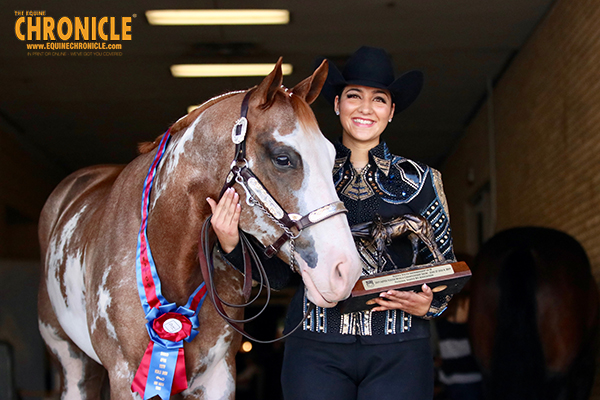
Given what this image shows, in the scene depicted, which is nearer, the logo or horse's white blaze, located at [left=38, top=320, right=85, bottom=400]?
horse's white blaze, located at [left=38, top=320, right=85, bottom=400]

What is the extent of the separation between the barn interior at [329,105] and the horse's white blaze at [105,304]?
2.47 metres

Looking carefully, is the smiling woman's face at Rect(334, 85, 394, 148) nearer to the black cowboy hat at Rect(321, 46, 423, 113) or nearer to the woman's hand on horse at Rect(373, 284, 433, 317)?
the black cowboy hat at Rect(321, 46, 423, 113)

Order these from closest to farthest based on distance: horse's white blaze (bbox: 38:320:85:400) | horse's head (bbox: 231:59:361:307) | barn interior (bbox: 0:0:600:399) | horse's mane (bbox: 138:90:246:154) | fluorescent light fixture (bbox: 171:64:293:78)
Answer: horse's head (bbox: 231:59:361:307)
horse's mane (bbox: 138:90:246:154)
horse's white blaze (bbox: 38:320:85:400)
barn interior (bbox: 0:0:600:399)
fluorescent light fixture (bbox: 171:64:293:78)

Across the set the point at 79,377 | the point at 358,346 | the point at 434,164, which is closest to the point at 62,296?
the point at 79,377

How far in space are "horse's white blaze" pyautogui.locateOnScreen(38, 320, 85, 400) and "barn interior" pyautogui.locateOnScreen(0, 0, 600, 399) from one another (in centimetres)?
202

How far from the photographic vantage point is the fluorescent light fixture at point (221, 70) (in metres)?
7.11

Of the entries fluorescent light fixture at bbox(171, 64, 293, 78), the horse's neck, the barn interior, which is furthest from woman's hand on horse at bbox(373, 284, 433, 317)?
fluorescent light fixture at bbox(171, 64, 293, 78)

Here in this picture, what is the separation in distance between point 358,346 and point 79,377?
72.4 inches

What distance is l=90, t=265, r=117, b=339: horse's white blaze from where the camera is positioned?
2195 mm

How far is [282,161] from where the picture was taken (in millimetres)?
1822

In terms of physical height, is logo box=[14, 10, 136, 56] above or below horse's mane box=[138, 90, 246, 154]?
above

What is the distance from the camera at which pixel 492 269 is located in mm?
3918

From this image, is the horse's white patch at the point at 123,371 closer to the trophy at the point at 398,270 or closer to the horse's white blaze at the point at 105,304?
the horse's white blaze at the point at 105,304

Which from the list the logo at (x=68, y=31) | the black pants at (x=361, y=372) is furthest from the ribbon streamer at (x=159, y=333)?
the logo at (x=68, y=31)
